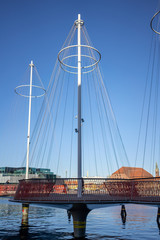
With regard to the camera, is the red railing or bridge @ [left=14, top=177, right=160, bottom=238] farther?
the red railing

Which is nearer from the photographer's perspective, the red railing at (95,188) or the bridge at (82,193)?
the bridge at (82,193)

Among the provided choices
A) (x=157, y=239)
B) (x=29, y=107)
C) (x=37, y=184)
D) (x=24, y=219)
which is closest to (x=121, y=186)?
(x=37, y=184)

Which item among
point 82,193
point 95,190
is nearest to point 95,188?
point 95,190

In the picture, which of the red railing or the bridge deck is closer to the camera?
the bridge deck

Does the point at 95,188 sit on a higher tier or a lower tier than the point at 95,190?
higher

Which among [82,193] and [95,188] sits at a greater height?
[95,188]

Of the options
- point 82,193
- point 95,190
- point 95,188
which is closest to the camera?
point 95,190

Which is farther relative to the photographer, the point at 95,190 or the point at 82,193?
the point at 82,193

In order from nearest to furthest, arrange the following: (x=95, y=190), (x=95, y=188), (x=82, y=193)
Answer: (x=95, y=190) < (x=95, y=188) < (x=82, y=193)

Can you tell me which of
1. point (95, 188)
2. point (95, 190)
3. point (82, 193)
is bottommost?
point (82, 193)

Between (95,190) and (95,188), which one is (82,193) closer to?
(95,188)

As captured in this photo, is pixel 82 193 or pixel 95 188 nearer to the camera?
pixel 95 188

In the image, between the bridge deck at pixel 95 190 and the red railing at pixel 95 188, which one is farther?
the red railing at pixel 95 188

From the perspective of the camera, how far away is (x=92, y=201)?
14500 mm
